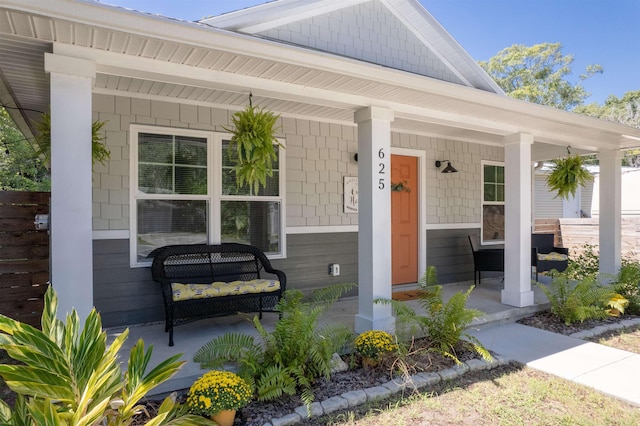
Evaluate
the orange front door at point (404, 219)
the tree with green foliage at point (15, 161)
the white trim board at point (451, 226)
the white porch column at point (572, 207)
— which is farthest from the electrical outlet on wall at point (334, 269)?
the white porch column at point (572, 207)

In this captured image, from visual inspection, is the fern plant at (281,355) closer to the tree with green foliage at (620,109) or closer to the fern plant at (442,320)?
the fern plant at (442,320)

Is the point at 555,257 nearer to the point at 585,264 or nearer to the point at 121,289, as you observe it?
the point at 585,264

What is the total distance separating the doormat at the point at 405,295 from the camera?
5418mm

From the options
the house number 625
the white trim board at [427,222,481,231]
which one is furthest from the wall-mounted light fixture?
the house number 625

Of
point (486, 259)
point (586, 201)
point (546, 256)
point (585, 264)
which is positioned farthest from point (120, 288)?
point (586, 201)

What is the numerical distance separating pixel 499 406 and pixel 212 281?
9.72ft

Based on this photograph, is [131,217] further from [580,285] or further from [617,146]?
[617,146]

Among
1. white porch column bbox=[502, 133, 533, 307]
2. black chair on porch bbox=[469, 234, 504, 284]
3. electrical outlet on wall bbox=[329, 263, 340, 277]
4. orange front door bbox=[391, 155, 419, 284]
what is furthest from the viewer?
black chair on porch bbox=[469, 234, 504, 284]

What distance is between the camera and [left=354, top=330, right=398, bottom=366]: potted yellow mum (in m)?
3.33

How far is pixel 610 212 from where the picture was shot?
243 inches

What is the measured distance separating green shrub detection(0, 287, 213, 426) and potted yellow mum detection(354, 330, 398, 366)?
4.94ft

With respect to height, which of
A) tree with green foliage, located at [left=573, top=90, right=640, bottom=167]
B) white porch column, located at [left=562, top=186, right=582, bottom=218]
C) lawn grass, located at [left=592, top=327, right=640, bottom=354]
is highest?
tree with green foliage, located at [left=573, top=90, right=640, bottom=167]

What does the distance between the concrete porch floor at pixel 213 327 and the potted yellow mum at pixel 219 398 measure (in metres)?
0.55

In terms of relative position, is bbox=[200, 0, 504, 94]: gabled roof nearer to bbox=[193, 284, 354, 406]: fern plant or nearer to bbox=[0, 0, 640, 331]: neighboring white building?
bbox=[0, 0, 640, 331]: neighboring white building
